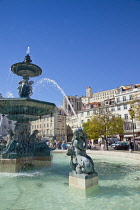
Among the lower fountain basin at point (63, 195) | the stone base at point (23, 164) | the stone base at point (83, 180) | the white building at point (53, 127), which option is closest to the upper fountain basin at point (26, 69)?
the stone base at point (23, 164)

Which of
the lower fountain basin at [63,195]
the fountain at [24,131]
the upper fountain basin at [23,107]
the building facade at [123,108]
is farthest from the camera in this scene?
the building facade at [123,108]

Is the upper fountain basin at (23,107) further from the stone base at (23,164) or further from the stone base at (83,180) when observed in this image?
the stone base at (83,180)

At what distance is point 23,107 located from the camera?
10492 millimetres

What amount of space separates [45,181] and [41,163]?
11.6ft

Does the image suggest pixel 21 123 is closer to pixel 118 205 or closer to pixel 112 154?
pixel 118 205

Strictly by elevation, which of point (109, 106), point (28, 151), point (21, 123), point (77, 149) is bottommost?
point (28, 151)

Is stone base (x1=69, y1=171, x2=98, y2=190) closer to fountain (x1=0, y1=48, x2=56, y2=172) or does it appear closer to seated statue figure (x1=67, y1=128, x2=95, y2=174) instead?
seated statue figure (x1=67, y1=128, x2=95, y2=174)

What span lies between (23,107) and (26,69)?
3500 mm

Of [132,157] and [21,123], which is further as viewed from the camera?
[132,157]

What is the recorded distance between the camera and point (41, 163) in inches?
420

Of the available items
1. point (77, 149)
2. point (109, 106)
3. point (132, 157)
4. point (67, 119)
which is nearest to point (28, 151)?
point (77, 149)

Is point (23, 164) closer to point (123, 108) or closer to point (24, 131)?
point (24, 131)

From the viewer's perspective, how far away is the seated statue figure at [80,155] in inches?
231

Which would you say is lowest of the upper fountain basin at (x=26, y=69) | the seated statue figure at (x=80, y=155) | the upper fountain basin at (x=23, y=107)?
the seated statue figure at (x=80, y=155)
